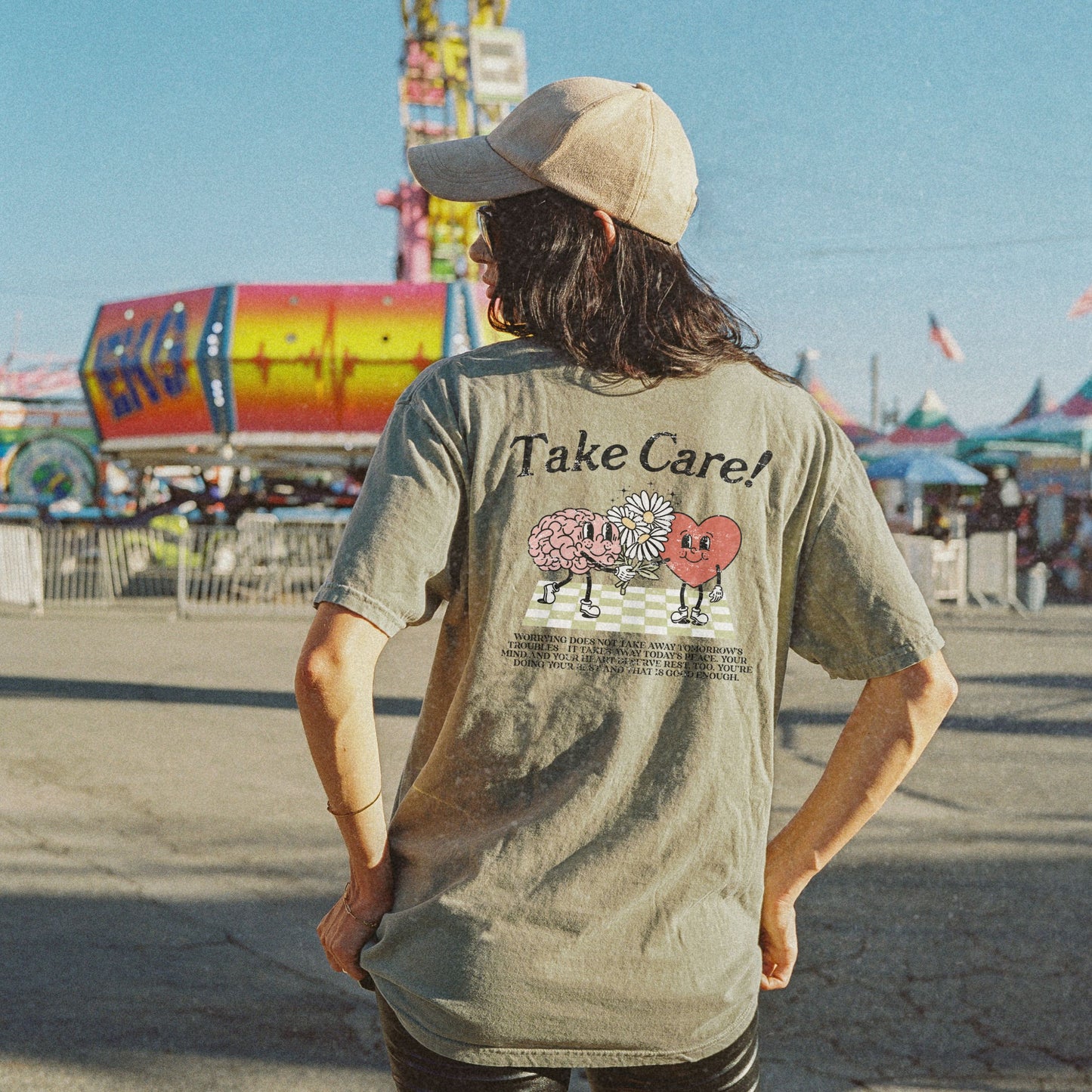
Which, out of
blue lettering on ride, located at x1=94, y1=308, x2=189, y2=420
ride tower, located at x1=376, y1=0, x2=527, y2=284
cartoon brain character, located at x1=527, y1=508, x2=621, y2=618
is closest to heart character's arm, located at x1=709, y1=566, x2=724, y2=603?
cartoon brain character, located at x1=527, y1=508, x2=621, y2=618

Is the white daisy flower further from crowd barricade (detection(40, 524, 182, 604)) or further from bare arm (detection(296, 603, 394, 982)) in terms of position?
crowd barricade (detection(40, 524, 182, 604))

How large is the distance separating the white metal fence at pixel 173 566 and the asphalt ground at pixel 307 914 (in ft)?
24.0

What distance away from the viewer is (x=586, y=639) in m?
1.27

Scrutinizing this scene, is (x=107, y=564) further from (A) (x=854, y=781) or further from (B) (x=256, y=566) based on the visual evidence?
(A) (x=854, y=781)

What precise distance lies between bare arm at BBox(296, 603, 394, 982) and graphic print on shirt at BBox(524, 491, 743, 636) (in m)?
0.20

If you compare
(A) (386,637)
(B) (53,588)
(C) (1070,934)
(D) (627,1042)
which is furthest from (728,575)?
(B) (53,588)

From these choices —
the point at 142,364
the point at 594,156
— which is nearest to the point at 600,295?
the point at 594,156

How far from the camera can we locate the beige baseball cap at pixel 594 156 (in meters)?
1.33

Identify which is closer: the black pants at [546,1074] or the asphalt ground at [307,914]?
the black pants at [546,1074]

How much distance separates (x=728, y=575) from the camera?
4.30 ft

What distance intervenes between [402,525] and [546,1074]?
636mm

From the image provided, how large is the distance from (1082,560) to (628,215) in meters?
20.4

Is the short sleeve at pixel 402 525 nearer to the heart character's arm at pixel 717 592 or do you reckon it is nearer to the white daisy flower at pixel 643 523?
the white daisy flower at pixel 643 523

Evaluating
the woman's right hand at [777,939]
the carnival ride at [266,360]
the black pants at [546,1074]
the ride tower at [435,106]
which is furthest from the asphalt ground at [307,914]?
the ride tower at [435,106]
